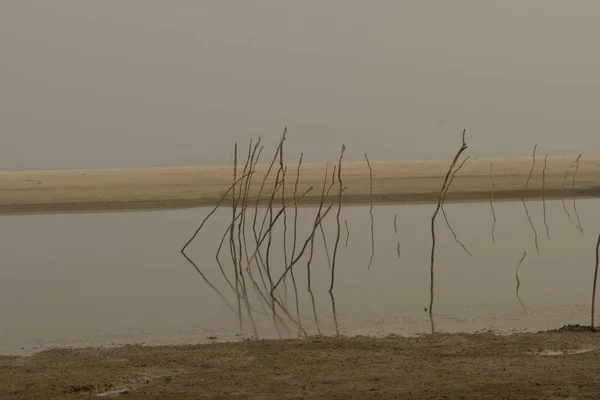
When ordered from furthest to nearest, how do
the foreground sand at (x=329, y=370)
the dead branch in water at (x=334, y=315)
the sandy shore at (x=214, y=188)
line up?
the sandy shore at (x=214, y=188)
the dead branch in water at (x=334, y=315)
the foreground sand at (x=329, y=370)

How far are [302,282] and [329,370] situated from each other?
6123mm

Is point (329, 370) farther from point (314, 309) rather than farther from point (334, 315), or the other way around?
point (314, 309)

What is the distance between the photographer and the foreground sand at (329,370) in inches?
289

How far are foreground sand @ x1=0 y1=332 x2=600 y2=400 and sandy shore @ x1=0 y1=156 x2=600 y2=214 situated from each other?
18.1 meters

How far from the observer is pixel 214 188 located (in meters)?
30.8

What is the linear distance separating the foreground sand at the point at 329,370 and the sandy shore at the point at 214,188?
1808 centimetres

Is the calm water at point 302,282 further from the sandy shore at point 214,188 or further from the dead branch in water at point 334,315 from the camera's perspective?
the sandy shore at point 214,188

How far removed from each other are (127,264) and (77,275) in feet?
3.52

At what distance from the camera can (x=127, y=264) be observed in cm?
1650

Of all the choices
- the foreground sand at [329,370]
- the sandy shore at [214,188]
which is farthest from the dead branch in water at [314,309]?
Answer: the sandy shore at [214,188]

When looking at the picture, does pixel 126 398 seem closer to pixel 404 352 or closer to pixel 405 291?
pixel 404 352

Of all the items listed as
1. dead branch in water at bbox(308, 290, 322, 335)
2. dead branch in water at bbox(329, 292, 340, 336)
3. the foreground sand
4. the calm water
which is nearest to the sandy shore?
the calm water

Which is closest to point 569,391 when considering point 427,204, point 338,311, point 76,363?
point 76,363

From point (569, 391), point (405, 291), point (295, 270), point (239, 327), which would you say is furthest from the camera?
point (295, 270)
